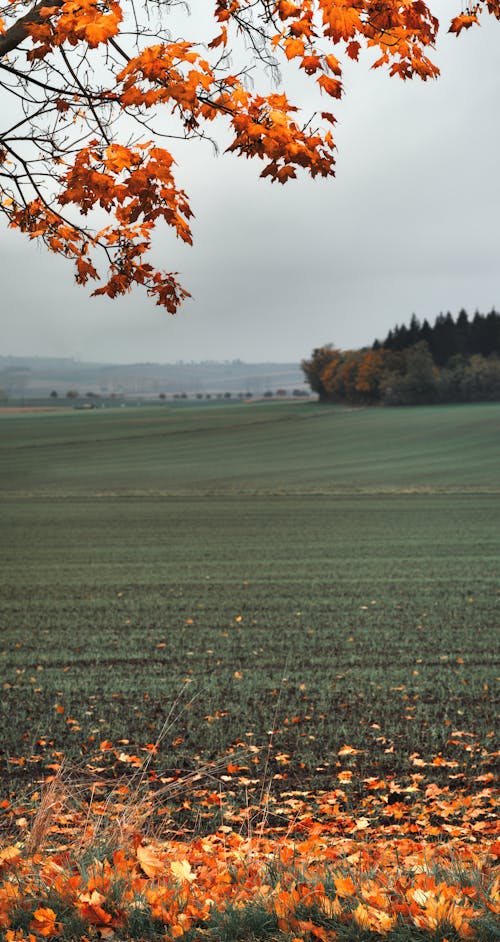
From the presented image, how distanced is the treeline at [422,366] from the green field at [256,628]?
49.5m

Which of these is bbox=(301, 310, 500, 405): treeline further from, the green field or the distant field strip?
the green field

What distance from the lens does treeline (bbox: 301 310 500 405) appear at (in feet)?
299

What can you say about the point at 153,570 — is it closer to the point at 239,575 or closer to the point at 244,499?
the point at 239,575

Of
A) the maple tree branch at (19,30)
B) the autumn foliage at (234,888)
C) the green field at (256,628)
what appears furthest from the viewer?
the green field at (256,628)

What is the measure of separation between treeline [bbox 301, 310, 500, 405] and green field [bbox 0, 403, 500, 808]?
4948 cm

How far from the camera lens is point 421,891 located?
4.27m

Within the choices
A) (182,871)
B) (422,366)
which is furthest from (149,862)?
(422,366)

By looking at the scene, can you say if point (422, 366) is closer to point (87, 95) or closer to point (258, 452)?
point (258, 452)

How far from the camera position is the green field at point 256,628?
8.83 m

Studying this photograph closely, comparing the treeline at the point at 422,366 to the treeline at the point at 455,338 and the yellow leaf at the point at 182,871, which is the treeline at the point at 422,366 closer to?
the treeline at the point at 455,338

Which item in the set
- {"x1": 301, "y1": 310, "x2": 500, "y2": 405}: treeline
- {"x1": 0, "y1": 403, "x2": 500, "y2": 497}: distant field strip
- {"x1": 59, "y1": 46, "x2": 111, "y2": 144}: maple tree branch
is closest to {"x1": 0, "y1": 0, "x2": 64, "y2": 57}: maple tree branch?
{"x1": 59, "y1": 46, "x2": 111, "y2": 144}: maple tree branch

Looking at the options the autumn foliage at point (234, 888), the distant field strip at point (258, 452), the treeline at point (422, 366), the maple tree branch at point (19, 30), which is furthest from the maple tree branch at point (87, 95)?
the treeline at point (422, 366)

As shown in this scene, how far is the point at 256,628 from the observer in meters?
14.3

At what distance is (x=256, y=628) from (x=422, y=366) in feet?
263
